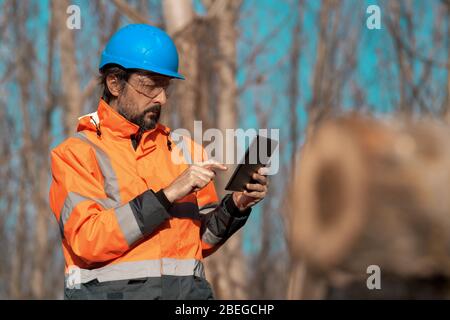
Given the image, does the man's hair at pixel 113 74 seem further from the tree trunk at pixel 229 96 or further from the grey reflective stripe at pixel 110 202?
the tree trunk at pixel 229 96

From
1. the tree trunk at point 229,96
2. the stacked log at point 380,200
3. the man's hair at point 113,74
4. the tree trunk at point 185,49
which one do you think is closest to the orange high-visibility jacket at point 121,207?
the man's hair at point 113,74

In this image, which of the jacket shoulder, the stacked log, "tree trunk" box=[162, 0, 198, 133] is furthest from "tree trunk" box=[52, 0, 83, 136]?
the stacked log

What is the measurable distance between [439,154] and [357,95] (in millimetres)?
17450

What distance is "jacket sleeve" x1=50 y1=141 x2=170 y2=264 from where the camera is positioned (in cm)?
332

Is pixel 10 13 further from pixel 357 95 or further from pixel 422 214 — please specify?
pixel 422 214

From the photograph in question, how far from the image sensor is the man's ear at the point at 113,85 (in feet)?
12.3

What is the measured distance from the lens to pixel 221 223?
3.80 metres

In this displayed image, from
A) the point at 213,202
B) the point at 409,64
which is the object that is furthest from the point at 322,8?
the point at 213,202

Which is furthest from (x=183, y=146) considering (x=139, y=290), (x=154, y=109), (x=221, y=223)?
(x=139, y=290)

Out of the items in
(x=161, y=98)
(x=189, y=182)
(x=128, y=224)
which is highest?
(x=161, y=98)

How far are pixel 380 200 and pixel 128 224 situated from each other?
5.80ft

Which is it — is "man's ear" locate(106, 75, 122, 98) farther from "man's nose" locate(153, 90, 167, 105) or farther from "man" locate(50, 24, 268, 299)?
"man's nose" locate(153, 90, 167, 105)

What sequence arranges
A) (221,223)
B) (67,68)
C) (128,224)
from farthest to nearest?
(67,68) → (221,223) → (128,224)

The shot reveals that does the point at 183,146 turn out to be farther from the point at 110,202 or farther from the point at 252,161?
the point at 110,202
